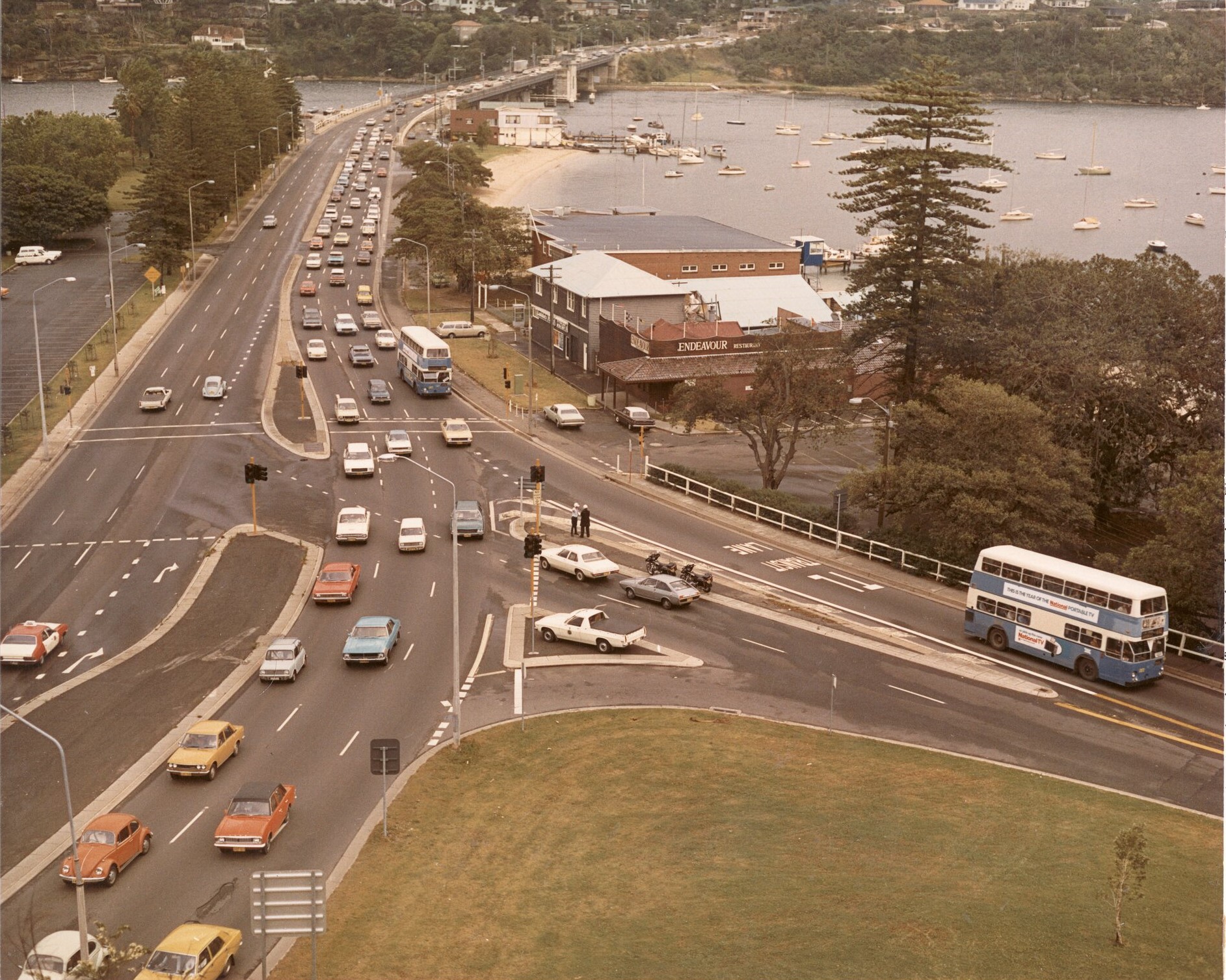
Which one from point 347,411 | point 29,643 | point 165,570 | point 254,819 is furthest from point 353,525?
point 254,819

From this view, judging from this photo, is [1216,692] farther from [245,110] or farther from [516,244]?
[245,110]

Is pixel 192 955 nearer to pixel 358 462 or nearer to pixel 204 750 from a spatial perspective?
pixel 204 750

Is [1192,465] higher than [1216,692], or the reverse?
[1192,465]

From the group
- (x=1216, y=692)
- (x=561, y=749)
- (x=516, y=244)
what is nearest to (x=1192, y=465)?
(x=1216, y=692)

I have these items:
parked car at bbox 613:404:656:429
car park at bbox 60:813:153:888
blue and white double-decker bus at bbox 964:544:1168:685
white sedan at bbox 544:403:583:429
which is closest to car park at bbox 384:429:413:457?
white sedan at bbox 544:403:583:429

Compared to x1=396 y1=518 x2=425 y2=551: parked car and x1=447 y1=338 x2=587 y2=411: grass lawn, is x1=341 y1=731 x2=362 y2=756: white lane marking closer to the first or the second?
x1=396 y1=518 x2=425 y2=551: parked car

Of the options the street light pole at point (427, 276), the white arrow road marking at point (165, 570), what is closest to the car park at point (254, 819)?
the white arrow road marking at point (165, 570)

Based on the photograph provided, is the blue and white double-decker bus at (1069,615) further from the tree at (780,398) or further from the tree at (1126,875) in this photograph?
the tree at (780,398)
